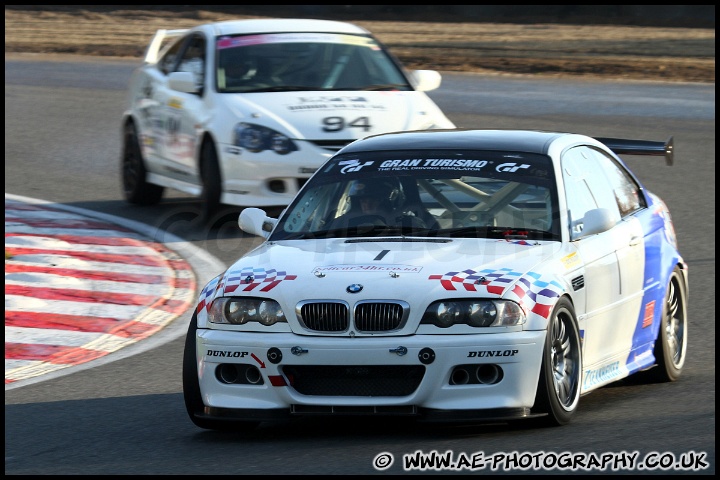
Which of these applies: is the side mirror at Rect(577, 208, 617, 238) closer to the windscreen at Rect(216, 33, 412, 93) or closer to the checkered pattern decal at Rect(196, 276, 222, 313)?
the checkered pattern decal at Rect(196, 276, 222, 313)

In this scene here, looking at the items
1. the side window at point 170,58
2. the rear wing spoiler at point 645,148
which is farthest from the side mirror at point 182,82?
the rear wing spoiler at point 645,148

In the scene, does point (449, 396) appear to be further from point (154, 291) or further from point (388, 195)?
point (154, 291)

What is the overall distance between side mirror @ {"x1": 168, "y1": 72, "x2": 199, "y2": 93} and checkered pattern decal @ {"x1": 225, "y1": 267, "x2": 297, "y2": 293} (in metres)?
6.49

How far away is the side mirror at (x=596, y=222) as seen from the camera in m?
7.02

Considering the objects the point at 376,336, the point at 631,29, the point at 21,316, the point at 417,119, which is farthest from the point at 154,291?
the point at 631,29

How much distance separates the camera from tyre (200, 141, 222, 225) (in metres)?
12.5

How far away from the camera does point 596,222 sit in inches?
277

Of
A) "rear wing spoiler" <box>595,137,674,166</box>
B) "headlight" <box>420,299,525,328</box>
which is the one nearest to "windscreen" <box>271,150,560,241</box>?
"headlight" <box>420,299,525,328</box>

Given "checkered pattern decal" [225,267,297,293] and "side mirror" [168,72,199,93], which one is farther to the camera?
"side mirror" [168,72,199,93]

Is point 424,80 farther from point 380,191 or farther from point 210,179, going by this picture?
point 380,191

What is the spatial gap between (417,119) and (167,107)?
8.41 ft

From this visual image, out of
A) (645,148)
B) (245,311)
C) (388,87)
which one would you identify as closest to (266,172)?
(388,87)

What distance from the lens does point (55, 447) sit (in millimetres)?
6418

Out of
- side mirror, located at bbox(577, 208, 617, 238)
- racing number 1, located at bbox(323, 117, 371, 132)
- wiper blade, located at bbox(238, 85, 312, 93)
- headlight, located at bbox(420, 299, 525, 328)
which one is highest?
side mirror, located at bbox(577, 208, 617, 238)
